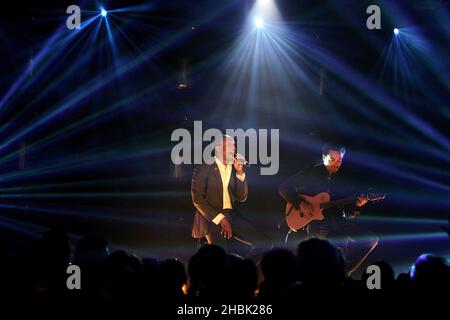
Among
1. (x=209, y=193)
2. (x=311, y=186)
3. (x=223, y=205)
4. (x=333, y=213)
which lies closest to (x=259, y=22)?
(x=311, y=186)

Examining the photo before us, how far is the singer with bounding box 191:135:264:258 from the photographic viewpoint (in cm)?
674

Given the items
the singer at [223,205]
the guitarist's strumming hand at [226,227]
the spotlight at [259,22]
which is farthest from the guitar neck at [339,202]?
the spotlight at [259,22]

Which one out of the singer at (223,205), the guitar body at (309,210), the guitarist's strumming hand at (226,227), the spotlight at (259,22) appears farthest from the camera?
the spotlight at (259,22)

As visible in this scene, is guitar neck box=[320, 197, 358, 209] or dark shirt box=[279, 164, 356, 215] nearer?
guitar neck box=[320, 197, 358, 209]

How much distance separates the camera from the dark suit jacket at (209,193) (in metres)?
6.75

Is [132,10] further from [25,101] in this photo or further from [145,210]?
[145,210]

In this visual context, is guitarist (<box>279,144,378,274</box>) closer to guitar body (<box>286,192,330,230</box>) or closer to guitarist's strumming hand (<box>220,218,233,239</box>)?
guitar body (<box>286,192,330,230</box>)

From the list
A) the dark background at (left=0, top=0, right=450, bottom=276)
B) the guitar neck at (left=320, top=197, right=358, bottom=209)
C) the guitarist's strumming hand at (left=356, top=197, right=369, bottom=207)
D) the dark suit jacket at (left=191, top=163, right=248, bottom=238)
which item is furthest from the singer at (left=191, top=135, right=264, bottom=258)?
the guitarist's strumming hand at (left=356, top=197, right=369, bottom=207)

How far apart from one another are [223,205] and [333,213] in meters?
1.62

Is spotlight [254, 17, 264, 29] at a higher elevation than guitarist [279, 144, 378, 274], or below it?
higher

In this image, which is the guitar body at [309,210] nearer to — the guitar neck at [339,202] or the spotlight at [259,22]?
the guitar neck at [339,202]

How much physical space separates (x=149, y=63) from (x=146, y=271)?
595 centimetres

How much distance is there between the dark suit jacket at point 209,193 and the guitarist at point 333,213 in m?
0.88
